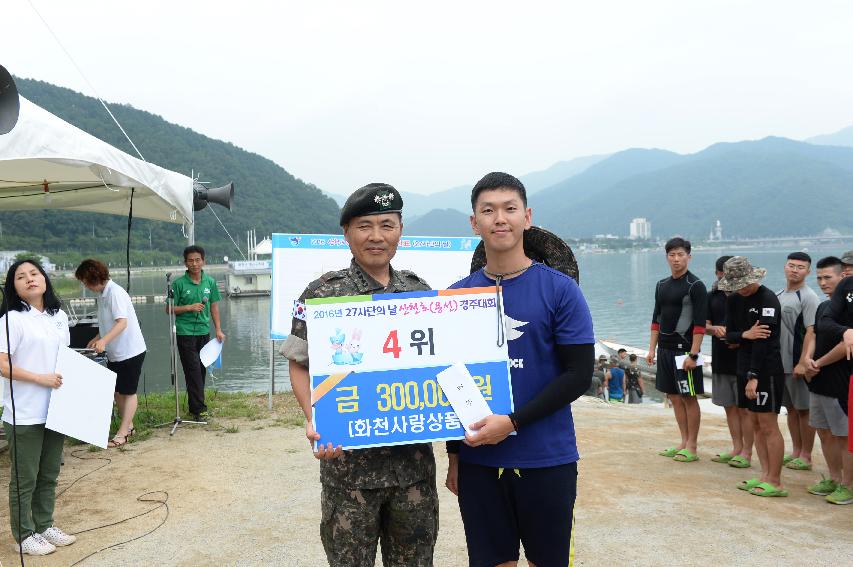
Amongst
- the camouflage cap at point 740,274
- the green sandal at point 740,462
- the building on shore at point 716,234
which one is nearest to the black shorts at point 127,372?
the camouflage cap at point 740,274

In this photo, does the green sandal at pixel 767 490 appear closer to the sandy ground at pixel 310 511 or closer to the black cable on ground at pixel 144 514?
the sandy ground at pixel 310 511

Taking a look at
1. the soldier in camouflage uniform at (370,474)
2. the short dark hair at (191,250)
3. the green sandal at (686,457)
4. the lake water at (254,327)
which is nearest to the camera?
the soldier in camouflage uniform at (370,474)

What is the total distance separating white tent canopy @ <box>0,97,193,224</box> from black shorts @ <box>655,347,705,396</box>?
18.2 feet

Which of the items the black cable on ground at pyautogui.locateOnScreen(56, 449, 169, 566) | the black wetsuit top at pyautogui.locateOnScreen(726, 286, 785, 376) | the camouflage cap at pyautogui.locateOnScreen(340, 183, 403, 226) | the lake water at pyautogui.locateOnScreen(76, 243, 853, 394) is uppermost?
the camouflage cap at pyautogui.locateOnScreen(340, 183, 403, 226)

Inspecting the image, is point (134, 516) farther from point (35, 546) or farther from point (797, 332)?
point (797, 332)

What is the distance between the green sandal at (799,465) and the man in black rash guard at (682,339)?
862 mm

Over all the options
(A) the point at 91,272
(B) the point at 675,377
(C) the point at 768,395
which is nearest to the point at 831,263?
(C) the point at 768,395

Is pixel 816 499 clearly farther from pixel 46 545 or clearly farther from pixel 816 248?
pixel 816 248

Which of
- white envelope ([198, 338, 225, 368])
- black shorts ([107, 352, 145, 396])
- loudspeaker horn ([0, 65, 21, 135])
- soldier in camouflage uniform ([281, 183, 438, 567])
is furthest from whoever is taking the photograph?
white envelope ([198, 338, 225, 368])

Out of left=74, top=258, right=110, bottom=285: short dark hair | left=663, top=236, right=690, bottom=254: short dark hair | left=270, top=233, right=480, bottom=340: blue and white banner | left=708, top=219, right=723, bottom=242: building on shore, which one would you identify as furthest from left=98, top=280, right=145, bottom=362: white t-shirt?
left=708, top=219, right=723, bottom=242: building on shore

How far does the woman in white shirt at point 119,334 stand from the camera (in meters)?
6.18

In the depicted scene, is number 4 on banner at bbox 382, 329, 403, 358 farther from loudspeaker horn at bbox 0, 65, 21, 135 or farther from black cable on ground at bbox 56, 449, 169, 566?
black cable on ground at bbox 56, 449, 169, 566

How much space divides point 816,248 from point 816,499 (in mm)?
155399

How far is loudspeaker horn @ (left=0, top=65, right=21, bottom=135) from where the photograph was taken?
299 cm
